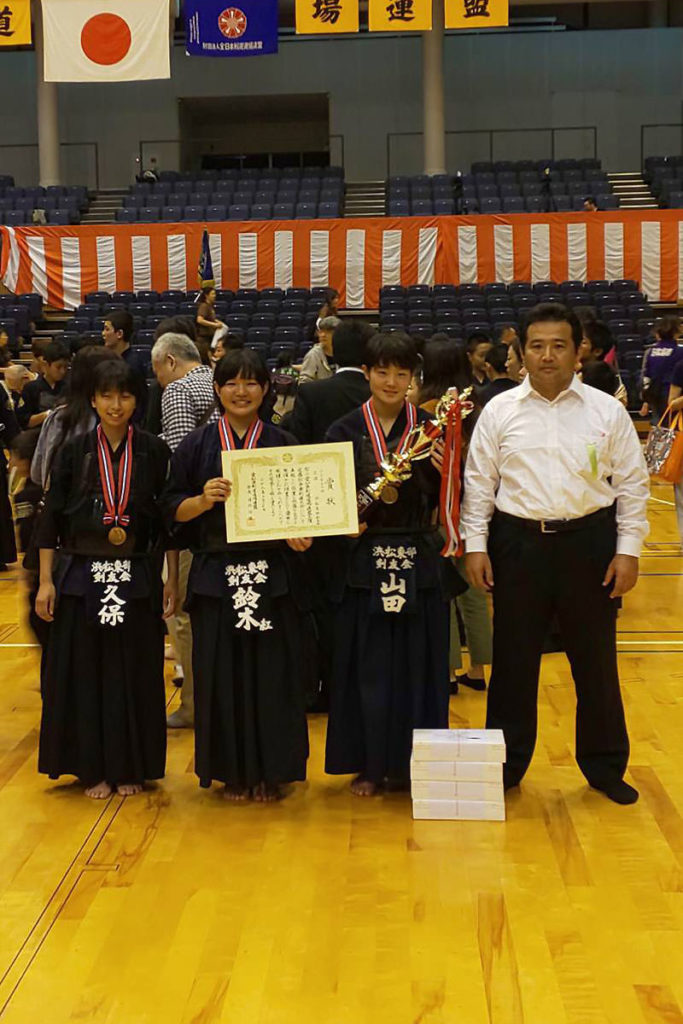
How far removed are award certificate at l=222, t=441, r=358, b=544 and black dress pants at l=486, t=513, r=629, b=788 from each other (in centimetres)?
52

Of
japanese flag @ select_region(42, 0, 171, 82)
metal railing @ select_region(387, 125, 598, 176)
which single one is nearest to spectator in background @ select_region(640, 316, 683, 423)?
japanese flag @ select_region(42, 0, 171, 82)

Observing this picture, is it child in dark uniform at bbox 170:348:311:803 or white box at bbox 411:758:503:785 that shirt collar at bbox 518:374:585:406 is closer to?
child in dark uniform at bbox 170:348:311:803

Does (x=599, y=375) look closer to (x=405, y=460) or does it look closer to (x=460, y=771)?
(x=405, y=460)

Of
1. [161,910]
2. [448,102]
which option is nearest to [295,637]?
[161,910]

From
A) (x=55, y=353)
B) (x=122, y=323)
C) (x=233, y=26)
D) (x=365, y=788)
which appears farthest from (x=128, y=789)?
(x=233, y=26)

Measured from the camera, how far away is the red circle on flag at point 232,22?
15.7 meters

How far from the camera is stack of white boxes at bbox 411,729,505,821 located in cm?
363

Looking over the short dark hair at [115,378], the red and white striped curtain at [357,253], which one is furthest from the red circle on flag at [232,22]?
the short dark hair at [115,378]

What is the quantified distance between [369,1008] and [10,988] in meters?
0.83

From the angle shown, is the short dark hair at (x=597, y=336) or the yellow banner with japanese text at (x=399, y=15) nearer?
the short dark hair at (x=597, y=336)

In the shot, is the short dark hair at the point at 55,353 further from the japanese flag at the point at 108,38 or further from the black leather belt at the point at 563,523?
the japanese flag at the point at 108,38

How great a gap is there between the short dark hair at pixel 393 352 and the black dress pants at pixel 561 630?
1.88ft

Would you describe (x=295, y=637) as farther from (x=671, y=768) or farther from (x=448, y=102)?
(x=448, y=102)

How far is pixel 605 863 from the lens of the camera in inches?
130
